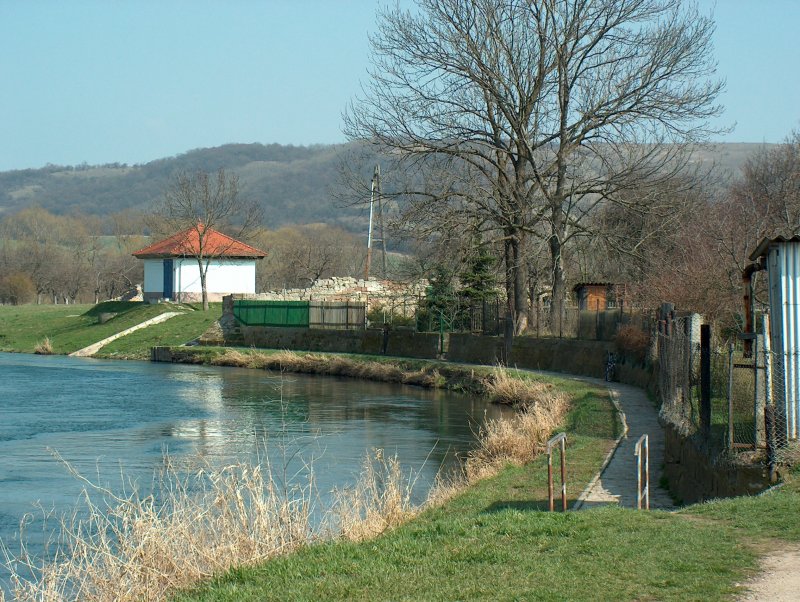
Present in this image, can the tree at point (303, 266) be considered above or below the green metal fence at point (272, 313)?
above

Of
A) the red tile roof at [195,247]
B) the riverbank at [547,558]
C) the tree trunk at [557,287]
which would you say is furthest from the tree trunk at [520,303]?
the red tile roof at [195,247]

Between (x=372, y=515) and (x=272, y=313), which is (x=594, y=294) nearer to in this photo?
(x=272, y=313)

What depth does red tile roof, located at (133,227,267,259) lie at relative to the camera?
66.5 metres

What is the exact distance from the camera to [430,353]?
136 ft

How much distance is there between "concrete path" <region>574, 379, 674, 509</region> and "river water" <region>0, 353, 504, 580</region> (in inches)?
105

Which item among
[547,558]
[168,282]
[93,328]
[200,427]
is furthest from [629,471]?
[168,282]

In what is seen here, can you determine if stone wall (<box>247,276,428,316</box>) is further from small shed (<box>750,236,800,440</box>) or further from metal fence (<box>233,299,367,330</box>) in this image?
small shed (<box>750,236,800,440</box>)

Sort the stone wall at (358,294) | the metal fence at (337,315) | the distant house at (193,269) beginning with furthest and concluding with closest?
the distant house at (193,269), the stone wall at (358,294), the metal fence at (337,315)

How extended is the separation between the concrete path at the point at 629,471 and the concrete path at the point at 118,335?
127 ft

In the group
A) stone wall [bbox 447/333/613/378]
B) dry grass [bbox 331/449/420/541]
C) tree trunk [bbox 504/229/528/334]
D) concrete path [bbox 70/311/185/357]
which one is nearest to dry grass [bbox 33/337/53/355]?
concrete path [bbox 70/311/185/357]

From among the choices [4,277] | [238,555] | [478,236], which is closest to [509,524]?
[238,555]

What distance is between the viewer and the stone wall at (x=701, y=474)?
38.2 feet

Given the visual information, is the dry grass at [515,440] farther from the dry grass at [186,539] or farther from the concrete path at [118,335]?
the concrete path at [118,335]

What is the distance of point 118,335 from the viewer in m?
57.2
